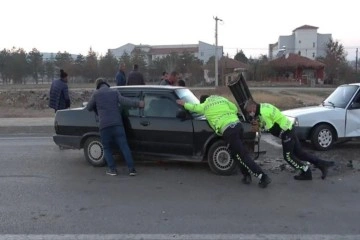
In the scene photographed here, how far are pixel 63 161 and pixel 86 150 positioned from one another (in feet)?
2.82

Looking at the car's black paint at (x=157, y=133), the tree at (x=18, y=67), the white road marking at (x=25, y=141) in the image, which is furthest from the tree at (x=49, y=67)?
the car's black paint at (x=157, y=133)

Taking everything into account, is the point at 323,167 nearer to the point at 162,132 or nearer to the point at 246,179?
the point at 246,179

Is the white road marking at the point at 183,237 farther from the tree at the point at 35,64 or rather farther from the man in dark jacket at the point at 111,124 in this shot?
the tree at the point at 35,64

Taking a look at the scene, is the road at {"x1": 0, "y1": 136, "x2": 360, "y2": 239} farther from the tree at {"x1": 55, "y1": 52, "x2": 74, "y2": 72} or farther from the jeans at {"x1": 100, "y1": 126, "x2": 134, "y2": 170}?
the tree at {"x1": 55, "y1": 52, "x2": 74, "y2": 72}

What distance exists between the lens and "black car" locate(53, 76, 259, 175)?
25.1ft

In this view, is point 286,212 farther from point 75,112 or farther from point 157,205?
point 75,112

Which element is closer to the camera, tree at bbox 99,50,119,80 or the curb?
the curb

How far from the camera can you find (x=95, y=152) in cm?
834

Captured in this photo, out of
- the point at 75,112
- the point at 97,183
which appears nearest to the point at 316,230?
the point at 97,183

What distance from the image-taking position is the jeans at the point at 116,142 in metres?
7.62

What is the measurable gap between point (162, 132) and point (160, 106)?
484 mm

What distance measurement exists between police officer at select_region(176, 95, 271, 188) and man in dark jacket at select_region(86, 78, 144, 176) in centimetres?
144

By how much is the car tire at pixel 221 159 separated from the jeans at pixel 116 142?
1388 millimetres

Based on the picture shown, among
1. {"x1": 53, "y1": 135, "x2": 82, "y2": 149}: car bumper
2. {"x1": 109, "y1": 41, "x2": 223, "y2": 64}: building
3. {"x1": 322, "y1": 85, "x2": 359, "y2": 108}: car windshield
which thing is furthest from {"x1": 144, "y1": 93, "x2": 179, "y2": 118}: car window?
{"x1": 109, "y1": 41, "x2": 223, "y2": 64}: building
